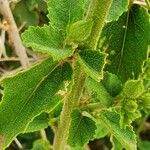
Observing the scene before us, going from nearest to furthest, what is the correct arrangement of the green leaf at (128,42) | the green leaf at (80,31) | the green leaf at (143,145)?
the green leaf at (80,31), the green leaf at (128,42), the green leaf at (143,145)

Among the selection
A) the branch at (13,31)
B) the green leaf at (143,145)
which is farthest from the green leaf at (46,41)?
the green leaf at (143,145)

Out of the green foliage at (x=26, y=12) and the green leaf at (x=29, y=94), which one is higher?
the green leaf at (x=29, y=94)

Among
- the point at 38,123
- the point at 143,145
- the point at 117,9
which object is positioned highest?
the point at 117,9

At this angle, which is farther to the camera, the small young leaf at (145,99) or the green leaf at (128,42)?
the green leaf at (128,42)

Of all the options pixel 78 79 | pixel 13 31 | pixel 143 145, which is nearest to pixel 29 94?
pixel 78 79

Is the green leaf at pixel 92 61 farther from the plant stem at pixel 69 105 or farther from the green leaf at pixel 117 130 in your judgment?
the green leaf at pixel 117 130

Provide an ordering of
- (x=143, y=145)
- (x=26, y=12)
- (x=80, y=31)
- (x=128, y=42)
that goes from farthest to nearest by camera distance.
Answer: (x=143, y=145) → (x=26, y=12) → (x=128, y=42) → (x=80, y=31)

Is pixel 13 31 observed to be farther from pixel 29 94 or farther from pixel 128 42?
pixel 29 94
